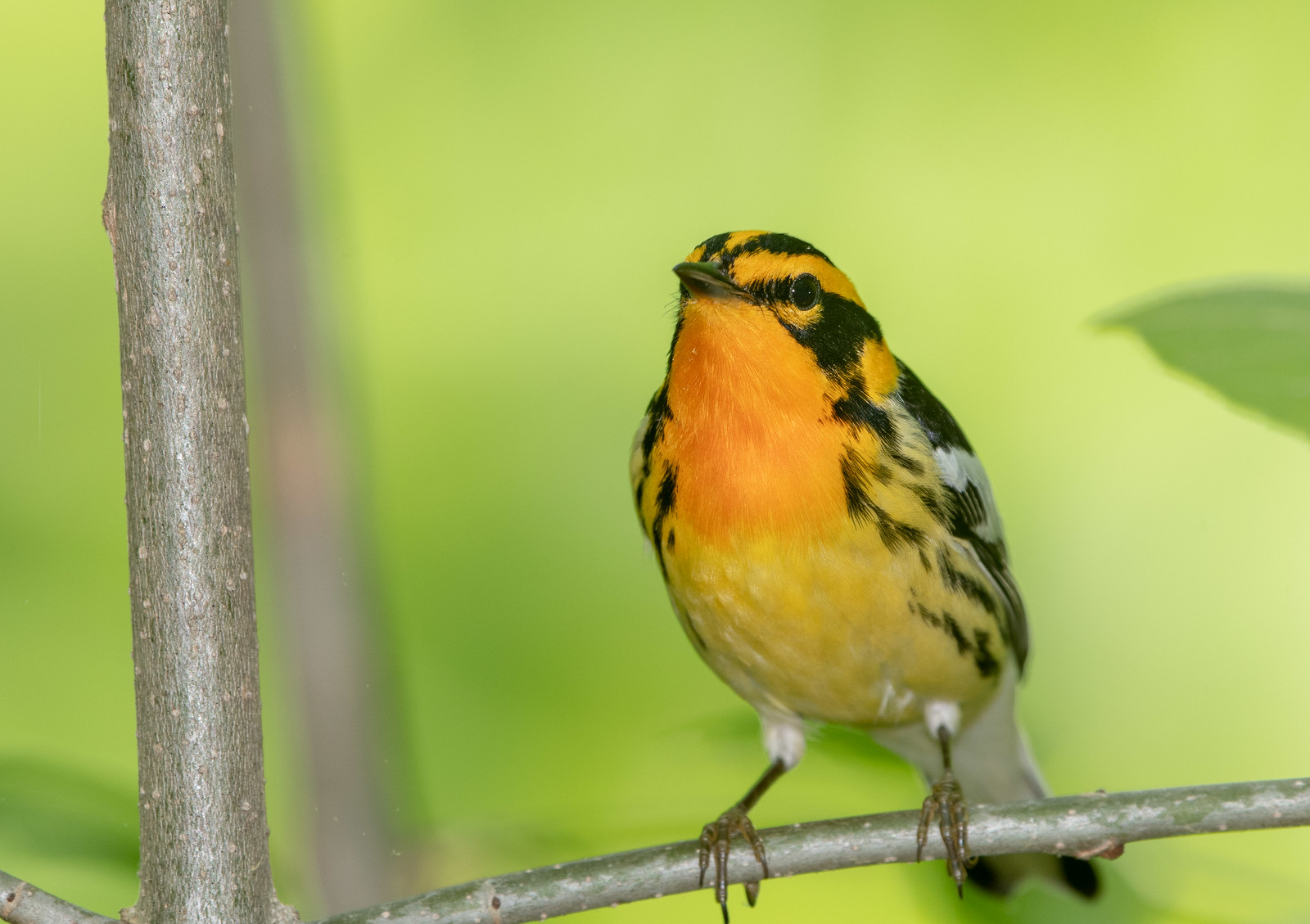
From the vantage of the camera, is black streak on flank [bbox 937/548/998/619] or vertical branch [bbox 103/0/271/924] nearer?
vertical branch [bbox 103/0/271/924]

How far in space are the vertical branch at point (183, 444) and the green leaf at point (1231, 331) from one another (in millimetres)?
608

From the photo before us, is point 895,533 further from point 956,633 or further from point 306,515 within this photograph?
point 306,515

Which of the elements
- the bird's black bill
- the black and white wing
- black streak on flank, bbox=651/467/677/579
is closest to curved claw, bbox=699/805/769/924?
black streak on flank, bbox=651/467/677/579

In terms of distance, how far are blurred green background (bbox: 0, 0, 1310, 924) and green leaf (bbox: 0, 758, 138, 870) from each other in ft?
2.25

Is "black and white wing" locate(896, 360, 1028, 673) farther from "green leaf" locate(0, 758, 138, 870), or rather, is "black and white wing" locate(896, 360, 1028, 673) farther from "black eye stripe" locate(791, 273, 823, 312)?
"green leaf" locate(0, 758, 138, 870)

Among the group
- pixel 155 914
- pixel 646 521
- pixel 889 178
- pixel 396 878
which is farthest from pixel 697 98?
pixel 155 914

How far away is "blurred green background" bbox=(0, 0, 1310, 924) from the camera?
1.69 meters

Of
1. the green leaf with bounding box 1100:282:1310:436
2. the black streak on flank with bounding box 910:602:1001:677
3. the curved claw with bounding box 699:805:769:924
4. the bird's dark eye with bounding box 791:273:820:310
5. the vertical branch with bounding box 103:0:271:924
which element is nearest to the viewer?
the green leaf with bounding box 1100:282:1310:436

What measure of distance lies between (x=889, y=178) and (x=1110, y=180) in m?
0.33

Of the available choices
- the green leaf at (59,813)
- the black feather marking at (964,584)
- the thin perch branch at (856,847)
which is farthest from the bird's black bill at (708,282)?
the green leaf at (59,813)

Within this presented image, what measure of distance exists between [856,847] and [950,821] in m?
0.26

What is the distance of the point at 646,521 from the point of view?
130 centimetres

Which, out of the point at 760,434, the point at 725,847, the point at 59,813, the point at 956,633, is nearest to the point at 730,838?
the point at 725,847

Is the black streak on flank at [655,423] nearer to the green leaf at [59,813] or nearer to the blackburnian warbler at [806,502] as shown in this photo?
the blackburnian warbler at [806,502]
